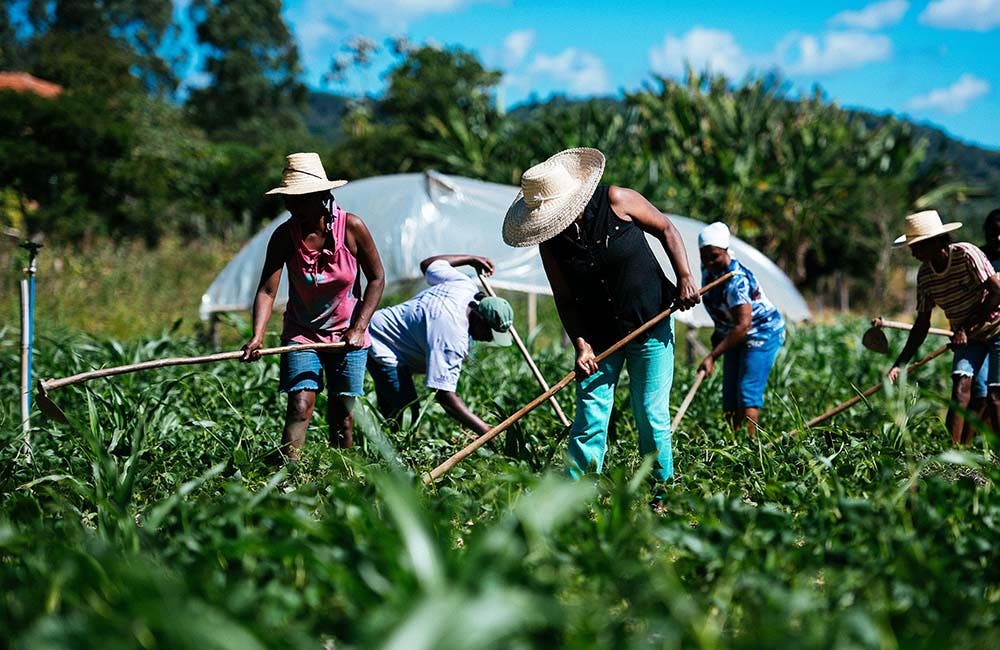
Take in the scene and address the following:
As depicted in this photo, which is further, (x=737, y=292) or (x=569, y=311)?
(x=737, y=292)

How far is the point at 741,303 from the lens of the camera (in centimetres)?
566

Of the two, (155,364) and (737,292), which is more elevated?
(737,292)

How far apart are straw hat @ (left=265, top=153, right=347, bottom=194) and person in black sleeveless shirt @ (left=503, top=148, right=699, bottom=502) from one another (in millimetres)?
850

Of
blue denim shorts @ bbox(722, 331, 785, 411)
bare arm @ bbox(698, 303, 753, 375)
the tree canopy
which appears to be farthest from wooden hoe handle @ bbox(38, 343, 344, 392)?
the tree canopy

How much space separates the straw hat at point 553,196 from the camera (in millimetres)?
4191

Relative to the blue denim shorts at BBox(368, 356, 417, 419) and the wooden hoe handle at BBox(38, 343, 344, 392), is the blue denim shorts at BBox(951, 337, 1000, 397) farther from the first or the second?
the wooden hoe handle at BBox(38, 343, 344, 392)

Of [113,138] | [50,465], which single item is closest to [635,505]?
[50,465]

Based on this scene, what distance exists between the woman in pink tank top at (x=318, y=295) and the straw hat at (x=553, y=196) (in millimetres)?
719

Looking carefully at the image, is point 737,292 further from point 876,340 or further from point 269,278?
point 269,278

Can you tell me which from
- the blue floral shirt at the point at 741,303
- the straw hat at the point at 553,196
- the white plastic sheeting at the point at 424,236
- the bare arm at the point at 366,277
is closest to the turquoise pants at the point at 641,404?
the straw hat at the point at 553,196

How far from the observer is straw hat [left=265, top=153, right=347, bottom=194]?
4475 millimetres

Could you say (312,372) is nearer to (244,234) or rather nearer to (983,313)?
(983,313)

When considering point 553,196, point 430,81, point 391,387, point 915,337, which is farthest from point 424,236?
point 430,81

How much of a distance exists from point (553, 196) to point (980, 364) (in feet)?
9.48
